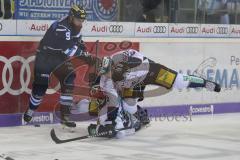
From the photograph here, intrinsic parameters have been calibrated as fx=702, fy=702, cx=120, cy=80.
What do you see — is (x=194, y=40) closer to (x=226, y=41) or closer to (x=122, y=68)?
(x=226, y=41)

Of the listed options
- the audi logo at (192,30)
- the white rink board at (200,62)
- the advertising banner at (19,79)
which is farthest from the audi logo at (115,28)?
the audi logo at (192,30)

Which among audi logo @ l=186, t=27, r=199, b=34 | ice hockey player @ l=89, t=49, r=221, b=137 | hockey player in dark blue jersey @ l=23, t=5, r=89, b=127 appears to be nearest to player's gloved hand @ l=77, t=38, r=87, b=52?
hockey player in dark blue jersey @ l=23, t=5, r=89, b=127

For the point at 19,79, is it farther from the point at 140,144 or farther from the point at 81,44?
the point at 140,144

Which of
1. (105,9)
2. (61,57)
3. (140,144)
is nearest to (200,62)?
(105,9)

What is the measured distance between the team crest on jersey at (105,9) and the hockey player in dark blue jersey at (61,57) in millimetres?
1587

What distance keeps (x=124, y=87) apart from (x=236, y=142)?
174 cm

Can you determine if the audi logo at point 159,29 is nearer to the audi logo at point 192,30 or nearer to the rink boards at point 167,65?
the rink boards at point 167,65


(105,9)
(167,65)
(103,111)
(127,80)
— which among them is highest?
(105,9)

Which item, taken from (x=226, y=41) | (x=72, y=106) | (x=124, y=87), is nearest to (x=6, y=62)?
(x=72, y=106)

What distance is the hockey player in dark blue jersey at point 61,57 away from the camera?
10109mm

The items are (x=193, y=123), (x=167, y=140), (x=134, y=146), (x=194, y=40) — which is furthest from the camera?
(x=194, y=40)

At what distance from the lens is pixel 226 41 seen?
1312cm

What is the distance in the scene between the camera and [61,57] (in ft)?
33.7

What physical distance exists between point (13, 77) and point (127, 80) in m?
1.83
